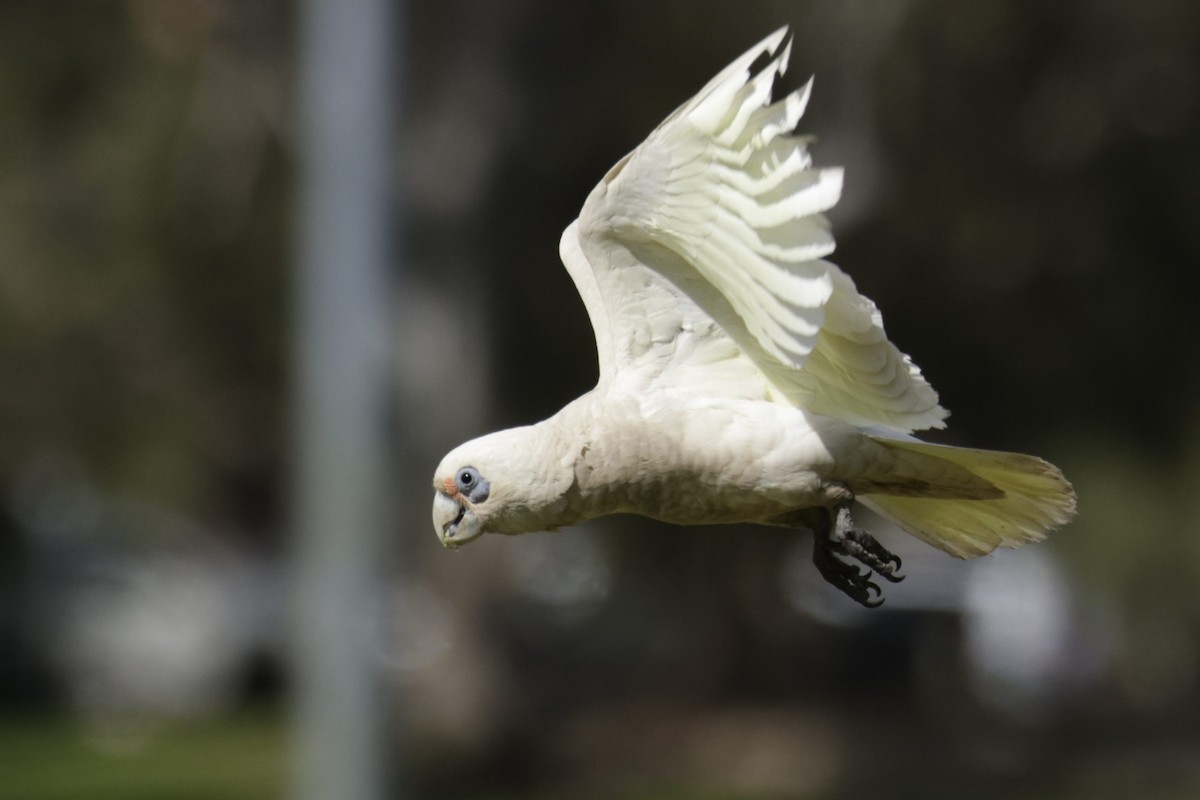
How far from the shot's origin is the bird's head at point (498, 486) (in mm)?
2605

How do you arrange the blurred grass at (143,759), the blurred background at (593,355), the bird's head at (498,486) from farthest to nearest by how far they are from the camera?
the blurred grass at (143,759) < the blurred background at (593,355) < the bird's head at (498,486)

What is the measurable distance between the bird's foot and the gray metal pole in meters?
3.34

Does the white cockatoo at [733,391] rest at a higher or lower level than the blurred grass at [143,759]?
lower

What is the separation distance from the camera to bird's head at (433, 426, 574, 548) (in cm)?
261

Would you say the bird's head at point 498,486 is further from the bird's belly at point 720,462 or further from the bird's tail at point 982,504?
the bird's tail at point 982,504

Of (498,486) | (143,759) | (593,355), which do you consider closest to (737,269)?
(498,486)

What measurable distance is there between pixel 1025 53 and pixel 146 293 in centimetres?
657

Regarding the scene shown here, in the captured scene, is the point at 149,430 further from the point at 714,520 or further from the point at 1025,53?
the point at 714,520

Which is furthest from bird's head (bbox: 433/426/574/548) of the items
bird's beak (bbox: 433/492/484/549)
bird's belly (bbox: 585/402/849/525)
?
bird's belly (bbox: 585/402/849/525)

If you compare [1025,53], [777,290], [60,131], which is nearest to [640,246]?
[777,290]

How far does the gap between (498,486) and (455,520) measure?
10 cm

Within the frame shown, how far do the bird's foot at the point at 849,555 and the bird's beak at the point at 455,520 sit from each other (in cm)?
65

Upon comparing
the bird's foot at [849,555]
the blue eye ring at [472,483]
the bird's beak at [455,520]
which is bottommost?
the bird's foot at [849,555]

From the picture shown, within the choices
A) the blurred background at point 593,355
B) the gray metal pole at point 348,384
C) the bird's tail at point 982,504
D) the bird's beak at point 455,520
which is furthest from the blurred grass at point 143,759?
the bird's beak at point 455,520
